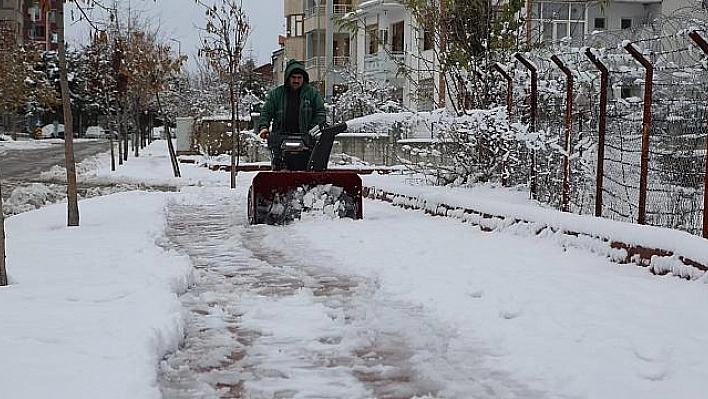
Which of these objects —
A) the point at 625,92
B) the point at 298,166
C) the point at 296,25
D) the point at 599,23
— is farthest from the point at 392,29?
the point at 625,92

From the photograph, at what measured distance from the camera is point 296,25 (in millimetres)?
57094

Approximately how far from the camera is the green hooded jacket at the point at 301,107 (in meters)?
11.6

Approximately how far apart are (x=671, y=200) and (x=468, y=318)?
366cm

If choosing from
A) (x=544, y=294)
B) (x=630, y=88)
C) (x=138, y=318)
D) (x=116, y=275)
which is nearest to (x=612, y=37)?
(x=630, y=88)

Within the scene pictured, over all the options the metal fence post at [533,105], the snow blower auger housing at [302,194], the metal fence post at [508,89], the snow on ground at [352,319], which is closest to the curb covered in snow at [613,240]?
the snow on ground at [352,319]

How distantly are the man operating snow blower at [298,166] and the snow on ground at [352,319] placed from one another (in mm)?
1572

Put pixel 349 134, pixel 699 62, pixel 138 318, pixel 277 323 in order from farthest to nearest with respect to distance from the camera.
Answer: pixel 349 134, pixel 699 62, pixel 277 323, pixel 138 318

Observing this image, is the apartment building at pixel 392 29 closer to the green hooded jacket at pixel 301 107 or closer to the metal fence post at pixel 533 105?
the green hooded jacket at pixel 301 107

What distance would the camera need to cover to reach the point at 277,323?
537 centimetres

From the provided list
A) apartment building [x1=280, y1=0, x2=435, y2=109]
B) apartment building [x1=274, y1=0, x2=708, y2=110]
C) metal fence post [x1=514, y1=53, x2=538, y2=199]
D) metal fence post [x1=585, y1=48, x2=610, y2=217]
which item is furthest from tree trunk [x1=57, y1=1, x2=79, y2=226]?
apartment building [x1=280, y1=0, x2=435, y2=109]

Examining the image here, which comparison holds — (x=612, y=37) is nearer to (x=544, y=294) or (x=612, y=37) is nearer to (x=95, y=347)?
(x=544, y=294)

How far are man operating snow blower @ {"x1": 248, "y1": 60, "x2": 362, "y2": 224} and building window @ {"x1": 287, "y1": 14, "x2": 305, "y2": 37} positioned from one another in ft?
145

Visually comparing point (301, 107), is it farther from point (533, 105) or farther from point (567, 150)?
point (567, 150)

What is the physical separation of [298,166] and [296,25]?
4676 centimetres
